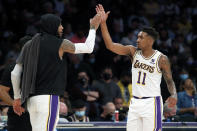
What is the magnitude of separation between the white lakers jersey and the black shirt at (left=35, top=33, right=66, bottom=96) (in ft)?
4.37

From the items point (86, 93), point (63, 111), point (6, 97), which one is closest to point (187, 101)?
point (86, 93)

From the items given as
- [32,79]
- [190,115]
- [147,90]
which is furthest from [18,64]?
[190,115]

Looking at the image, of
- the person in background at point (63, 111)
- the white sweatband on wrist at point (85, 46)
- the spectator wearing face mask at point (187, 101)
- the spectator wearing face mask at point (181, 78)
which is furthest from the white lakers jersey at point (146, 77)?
the spectator wearing face mask at point (181, 78)

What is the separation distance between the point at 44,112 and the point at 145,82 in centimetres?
167

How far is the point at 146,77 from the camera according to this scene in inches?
262

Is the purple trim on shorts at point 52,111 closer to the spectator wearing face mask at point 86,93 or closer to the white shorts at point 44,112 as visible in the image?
the white shorts at point 44,112

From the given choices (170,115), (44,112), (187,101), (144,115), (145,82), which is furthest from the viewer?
(187,101)

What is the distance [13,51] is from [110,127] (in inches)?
170

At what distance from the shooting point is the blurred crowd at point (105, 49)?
31.4 feet

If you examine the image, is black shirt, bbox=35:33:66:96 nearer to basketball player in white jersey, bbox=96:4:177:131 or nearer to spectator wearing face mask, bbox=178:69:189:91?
basketball player in white jersey, bbox=96:4:177:131

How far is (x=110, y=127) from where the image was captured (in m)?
7.92

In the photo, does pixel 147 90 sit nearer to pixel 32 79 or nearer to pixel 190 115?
pixel 32 79

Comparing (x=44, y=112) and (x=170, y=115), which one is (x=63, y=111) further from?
(x=44, y=112)

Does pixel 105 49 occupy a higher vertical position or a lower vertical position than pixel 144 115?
higher
